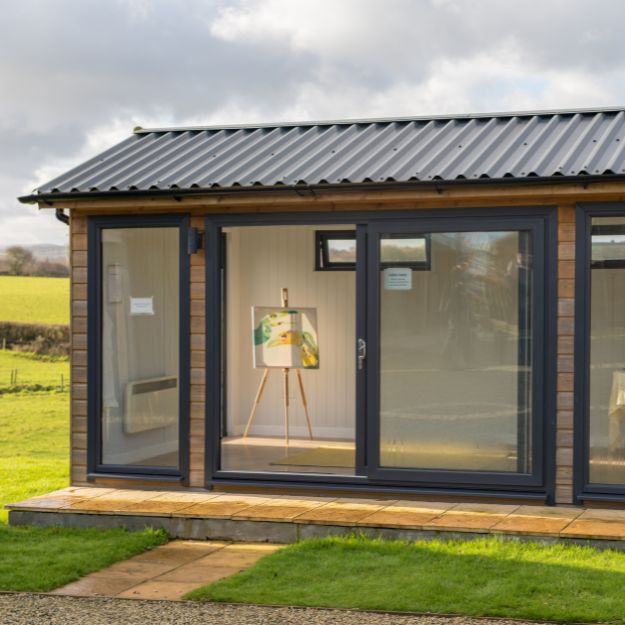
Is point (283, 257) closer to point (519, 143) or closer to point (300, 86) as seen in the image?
point (519, 143)

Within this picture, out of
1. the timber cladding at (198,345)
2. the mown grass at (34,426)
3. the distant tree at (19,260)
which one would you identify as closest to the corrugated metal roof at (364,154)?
the timber cladding at (198,345)

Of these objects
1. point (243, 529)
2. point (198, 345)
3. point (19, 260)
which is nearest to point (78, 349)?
point (198, 345)

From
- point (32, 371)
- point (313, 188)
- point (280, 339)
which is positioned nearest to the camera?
point (313, 188)

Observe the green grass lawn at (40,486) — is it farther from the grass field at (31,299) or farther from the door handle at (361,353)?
the door handle at (361,353)

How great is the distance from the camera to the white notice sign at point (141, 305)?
877 cm

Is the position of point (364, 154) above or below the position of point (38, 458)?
above

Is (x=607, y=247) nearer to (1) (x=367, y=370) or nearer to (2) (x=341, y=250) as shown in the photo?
(1) (x=367, y=370)

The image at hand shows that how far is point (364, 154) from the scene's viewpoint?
28.5 feet

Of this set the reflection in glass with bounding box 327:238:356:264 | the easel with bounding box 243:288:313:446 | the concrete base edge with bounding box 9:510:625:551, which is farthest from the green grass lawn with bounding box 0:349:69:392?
the concrete base edge with bounding box 9:510:625:551

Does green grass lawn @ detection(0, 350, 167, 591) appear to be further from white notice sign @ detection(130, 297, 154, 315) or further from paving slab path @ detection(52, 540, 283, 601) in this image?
white notice sign @ detection(130, 297, 154, 315)


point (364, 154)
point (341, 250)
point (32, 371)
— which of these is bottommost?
point (32, 371)

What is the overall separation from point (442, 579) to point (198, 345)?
121 inches

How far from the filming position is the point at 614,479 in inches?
306

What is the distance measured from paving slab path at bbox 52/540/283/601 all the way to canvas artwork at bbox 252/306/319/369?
3.30 metres
